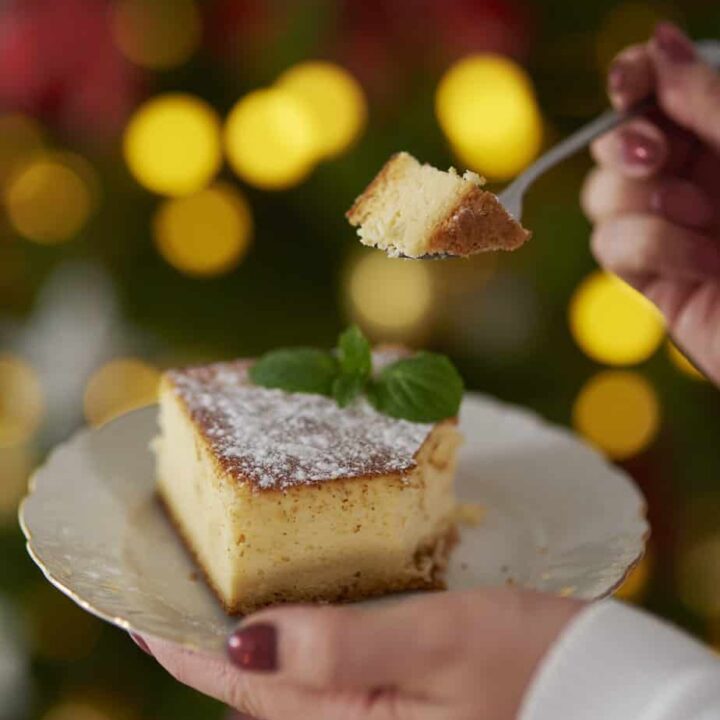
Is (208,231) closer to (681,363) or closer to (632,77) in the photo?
(632,77)

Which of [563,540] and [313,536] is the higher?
[313,536]

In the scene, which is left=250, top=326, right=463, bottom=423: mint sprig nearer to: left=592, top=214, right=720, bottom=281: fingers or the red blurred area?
left=592, top=214, right=720, bottom=281: fingers

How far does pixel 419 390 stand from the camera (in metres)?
1.33

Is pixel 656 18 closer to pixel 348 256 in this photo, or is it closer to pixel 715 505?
pixel 348 256

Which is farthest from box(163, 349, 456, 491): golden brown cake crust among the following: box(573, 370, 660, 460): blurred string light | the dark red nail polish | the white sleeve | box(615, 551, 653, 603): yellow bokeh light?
box(615, 551, 653, 603): yellow bokeh light

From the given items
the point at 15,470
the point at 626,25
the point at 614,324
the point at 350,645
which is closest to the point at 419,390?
the point at 350,645

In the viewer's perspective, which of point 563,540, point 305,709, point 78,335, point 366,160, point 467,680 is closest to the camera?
point 467,680

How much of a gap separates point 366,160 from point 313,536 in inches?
35.0

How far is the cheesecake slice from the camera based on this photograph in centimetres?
119

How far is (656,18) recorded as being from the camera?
1.94m

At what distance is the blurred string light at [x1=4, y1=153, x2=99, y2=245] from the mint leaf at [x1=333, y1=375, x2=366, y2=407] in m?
0.82

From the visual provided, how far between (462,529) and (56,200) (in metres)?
1.04

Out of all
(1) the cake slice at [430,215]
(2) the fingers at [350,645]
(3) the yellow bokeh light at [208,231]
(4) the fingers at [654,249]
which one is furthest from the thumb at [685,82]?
(2) the fingers at [350,645]

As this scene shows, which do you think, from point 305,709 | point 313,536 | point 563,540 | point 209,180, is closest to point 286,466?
point 313,536
